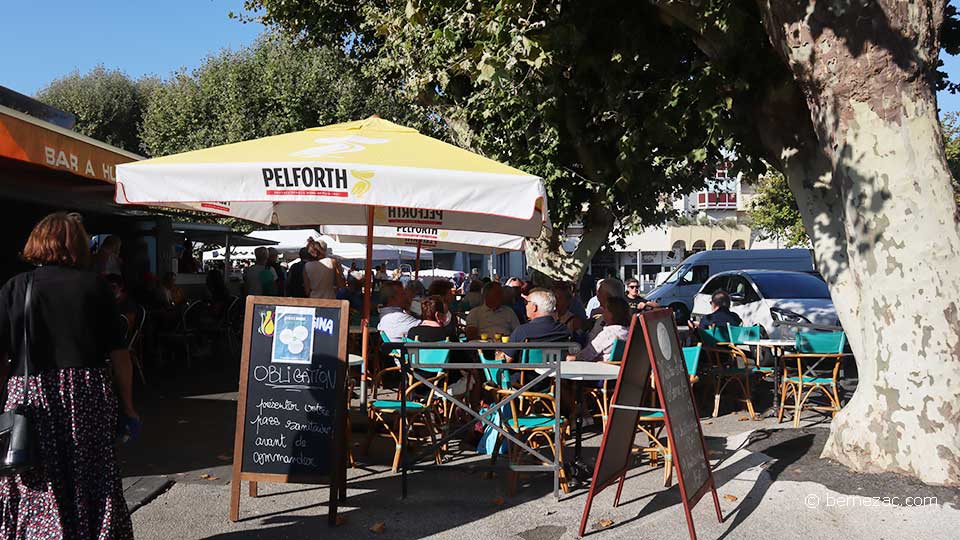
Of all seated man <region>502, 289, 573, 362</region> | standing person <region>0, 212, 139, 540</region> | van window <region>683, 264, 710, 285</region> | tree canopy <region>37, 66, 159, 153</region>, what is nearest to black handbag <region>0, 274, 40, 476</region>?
standing person <region>0, 212, 139, 540</region>

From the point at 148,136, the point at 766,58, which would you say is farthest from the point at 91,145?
the point at 148,136

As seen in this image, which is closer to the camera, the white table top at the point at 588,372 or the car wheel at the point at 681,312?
the white table top at the point at 588,372

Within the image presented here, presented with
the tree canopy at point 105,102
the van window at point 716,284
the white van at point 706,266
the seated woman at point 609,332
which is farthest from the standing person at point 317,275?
the tree canopy at point 105,102

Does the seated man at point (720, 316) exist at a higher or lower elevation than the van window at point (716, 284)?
lower

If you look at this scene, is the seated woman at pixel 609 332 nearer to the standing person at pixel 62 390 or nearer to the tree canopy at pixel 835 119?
the tree canopy at pixel 835 119

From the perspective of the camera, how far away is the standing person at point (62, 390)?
3725 mm

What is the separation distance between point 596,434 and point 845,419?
7.88 feet

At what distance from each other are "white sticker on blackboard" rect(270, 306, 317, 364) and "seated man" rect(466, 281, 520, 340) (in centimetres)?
362

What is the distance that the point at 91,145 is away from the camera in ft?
28.5

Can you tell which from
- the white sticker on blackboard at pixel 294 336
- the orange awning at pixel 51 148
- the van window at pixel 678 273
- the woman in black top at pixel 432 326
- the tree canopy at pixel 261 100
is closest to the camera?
the white sticker on blackboard at pixel 294 336

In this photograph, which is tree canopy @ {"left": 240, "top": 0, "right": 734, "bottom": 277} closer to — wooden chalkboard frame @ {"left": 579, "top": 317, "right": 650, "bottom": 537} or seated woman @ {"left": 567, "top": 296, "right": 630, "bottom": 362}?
seated woman @ {"left": 567, "top": 296, "right": 630, "bottom": 362}

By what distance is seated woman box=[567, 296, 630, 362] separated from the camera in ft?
23.7

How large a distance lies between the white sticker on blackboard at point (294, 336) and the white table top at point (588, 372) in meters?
1.63

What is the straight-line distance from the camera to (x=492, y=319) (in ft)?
29.1
